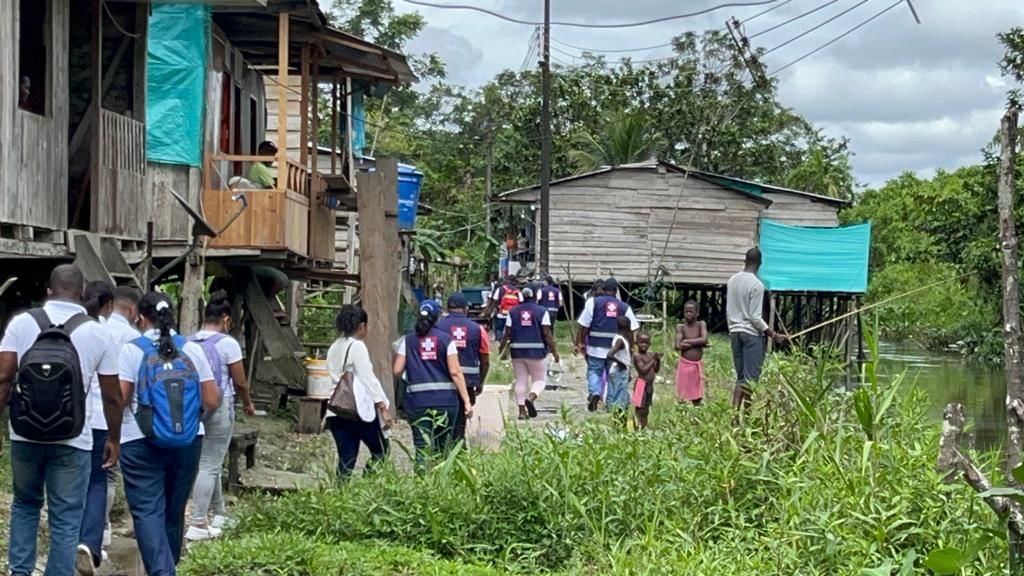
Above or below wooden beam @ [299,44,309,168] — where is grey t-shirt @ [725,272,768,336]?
below

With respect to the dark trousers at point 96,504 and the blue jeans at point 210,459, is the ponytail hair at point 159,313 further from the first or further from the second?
the blue jeans at point 210,459

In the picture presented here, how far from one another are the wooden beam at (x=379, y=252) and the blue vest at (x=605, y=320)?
3.40 metres

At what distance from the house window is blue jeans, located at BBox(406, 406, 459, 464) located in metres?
4.02

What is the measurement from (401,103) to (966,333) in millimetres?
20943

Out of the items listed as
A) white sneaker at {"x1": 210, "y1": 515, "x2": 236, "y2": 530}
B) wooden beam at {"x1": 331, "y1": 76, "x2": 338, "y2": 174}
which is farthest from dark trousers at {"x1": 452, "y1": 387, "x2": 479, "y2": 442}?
wooden beam at {"x1": 331, "y1": 76, "x2": 338, "y2": 174}

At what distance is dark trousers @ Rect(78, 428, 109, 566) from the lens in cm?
695

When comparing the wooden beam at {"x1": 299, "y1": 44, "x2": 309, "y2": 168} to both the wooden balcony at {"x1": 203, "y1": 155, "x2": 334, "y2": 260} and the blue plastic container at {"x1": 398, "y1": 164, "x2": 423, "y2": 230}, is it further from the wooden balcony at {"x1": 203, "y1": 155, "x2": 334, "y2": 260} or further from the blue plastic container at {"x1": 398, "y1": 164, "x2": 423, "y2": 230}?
the blue plastic container at {"x1": 398, "y1": 164, "x2": 423, "y2": 230}

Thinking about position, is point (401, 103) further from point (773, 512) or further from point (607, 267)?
point (773, 512)

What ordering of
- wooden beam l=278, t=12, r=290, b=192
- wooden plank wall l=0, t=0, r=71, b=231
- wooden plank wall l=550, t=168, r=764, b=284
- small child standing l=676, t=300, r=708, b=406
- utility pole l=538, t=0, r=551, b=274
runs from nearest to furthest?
wooden plank wall l=0, t=0, r=71, b=231 → small child standing l=676, t=300, r=708, b=406 → wooden beam l=278, t=12, r=290, b=192 → utility pole l=538, t=0, r=551, b=274 → wooden plank wall l=550, t=168, r=764, b=284

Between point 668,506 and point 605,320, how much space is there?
6935 mm

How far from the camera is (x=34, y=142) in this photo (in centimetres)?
1002

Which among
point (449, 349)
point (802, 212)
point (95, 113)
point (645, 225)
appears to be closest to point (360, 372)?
point (449, 349)

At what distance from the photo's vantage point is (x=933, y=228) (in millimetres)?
30688

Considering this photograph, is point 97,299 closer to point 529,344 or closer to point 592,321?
point 529,344
